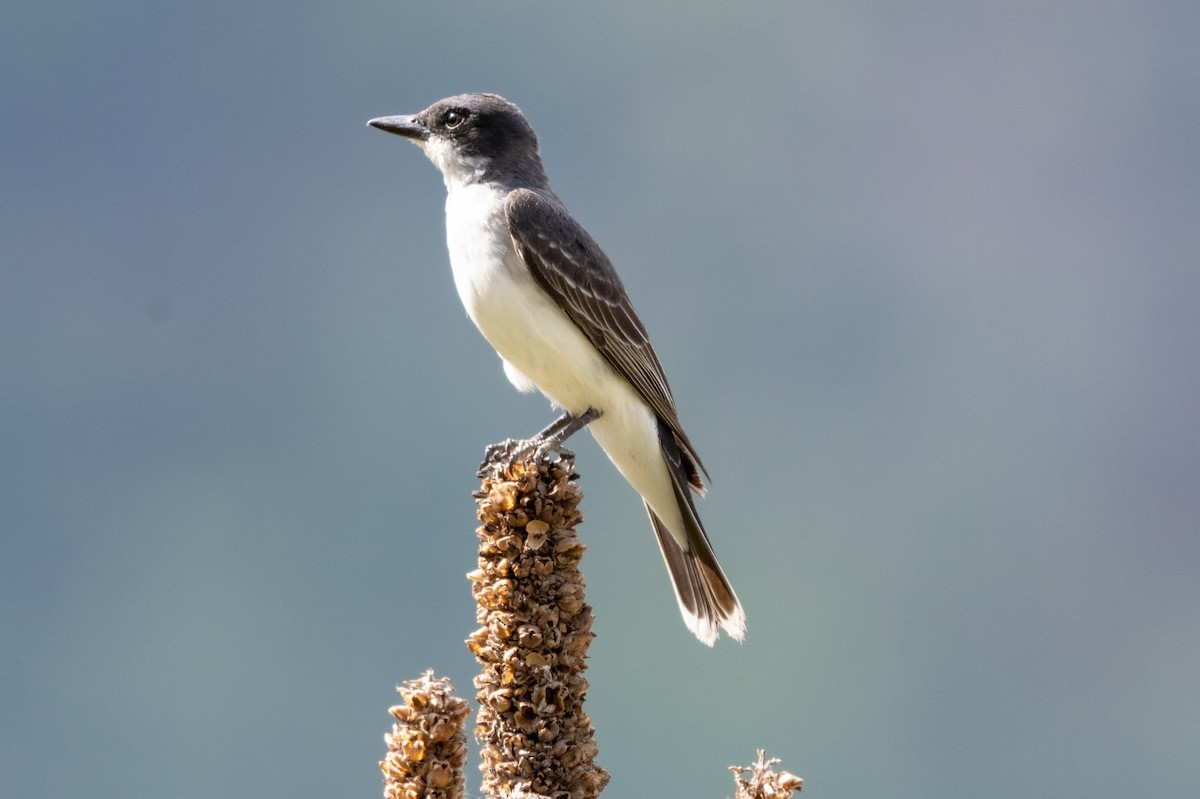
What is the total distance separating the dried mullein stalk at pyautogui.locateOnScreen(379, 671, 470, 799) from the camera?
7.82 ft

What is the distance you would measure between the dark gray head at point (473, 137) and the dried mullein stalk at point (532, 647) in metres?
3.04

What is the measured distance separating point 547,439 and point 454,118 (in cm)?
191

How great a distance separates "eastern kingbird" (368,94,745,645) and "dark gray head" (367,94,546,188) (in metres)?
0.08

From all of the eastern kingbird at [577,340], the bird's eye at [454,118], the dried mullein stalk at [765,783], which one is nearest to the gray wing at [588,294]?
the eastern kingbird at [577,340]

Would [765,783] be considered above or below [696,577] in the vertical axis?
below

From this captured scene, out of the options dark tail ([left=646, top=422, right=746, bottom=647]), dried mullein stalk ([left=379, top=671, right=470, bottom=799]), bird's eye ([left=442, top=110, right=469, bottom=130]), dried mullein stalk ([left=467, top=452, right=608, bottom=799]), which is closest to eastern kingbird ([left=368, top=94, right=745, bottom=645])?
dark tail ([left=646, top=422, right=746, bottom=647])

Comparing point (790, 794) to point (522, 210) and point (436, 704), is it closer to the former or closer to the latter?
point (436, 704)

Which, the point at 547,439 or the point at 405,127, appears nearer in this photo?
the point at 547,439

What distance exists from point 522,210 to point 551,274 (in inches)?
12.9

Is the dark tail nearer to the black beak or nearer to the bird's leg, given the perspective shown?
the bird's leg

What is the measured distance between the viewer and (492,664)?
2.86 metres

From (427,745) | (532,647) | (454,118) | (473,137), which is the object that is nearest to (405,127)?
(454,118)

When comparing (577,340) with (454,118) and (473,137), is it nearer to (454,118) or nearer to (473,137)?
(473,137)

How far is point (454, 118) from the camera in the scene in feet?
19.9
